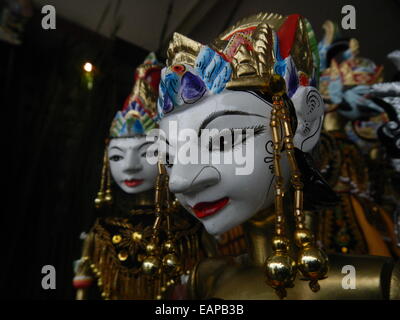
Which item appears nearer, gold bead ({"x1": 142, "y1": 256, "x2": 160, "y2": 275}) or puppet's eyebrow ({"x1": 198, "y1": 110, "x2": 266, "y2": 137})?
puppet's eyebrow ({"x1": 198, "y1": 110, "x2": 266, "y2": 137})

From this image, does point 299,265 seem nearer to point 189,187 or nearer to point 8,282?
point 189,187

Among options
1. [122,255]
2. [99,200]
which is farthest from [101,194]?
[122,255]

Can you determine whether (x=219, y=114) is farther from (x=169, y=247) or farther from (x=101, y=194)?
(x=101, y=194)

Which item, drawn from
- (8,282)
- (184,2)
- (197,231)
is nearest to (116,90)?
(184,2)

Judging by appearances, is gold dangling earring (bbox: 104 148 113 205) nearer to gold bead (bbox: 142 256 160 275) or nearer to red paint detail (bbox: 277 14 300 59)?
gold bead (bbox: 142 256 160 275)

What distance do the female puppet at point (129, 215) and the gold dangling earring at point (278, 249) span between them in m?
0.72

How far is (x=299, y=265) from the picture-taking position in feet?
2.83

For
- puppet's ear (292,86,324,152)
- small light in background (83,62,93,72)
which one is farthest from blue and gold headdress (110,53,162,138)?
puppet's ear (292,86,324,152)

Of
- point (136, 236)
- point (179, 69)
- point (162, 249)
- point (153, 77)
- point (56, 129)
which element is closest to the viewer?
point (179, 69)

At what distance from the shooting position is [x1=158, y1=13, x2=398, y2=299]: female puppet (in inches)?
37.7

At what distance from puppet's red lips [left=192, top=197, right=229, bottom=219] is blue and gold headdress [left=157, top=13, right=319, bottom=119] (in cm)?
28

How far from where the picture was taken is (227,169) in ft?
3.19

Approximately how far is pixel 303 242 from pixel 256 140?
0.91 feet
